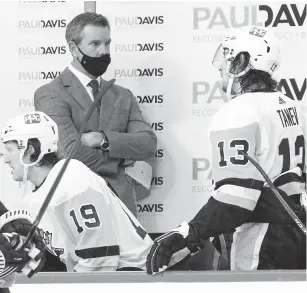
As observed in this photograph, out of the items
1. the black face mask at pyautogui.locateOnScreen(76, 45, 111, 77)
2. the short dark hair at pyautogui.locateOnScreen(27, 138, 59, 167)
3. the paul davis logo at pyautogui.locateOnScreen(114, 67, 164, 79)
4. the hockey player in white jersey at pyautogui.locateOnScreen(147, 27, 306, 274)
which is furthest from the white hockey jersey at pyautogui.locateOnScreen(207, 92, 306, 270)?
the paul davis logo at pyautogui.locateOnScreen(114, 67, 164, 79)

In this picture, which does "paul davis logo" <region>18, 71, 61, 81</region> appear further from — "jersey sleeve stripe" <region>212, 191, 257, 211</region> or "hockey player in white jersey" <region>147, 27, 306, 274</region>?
"jersey sleeve stripe" <region>212, 191, 257, 211</region>

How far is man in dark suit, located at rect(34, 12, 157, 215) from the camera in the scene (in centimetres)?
562

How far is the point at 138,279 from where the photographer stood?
179 inches

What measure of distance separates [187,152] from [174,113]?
0.21m

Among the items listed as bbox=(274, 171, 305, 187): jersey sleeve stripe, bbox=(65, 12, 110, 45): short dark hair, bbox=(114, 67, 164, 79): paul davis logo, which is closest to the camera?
bbox=(274, 171, 305, 187): jersey sleeve stripe

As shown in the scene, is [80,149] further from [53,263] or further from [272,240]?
[272,240]

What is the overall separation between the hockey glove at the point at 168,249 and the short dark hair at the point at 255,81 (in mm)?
667

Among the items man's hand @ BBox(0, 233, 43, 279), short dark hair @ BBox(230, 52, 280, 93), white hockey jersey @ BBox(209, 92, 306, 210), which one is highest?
short dark hair @ BBox(230, 52, 280, 93)

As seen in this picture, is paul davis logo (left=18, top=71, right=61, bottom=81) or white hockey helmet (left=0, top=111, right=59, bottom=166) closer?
white hockey helmet (left=0, top=111, right=59, bottom=166)

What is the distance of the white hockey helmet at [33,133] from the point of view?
532cm

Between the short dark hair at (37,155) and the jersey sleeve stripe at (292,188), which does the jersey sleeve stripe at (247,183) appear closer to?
the jersey sleeve stripe at (292,188)

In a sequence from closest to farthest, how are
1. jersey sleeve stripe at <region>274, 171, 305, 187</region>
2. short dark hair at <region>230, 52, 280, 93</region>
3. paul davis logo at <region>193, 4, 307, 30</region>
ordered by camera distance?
jersey sleeve stripe at <region>274, 171, 305, 187</region> → short dark hair at <region>230, 52, 280, 93</region> → paul davis logo at <region>193, 4, 307, 30</region>

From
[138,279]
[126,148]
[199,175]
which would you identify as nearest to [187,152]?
[199,175]

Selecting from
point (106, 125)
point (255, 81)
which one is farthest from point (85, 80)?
point (255, 81)
